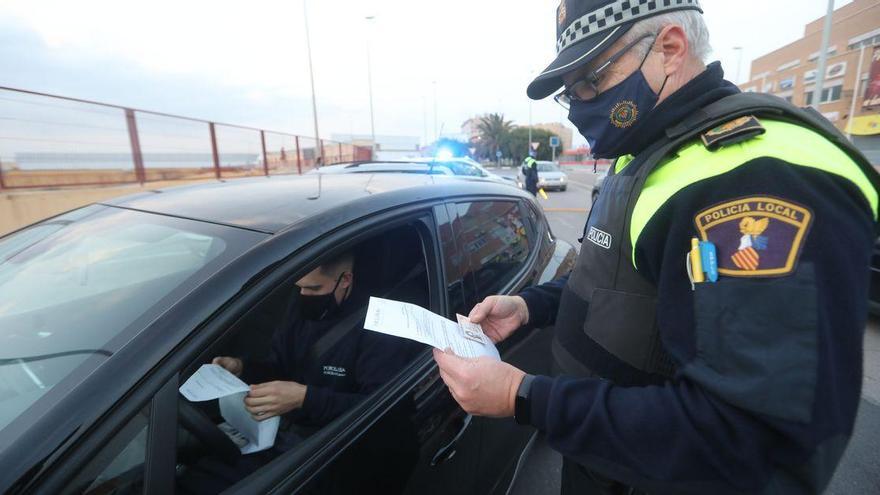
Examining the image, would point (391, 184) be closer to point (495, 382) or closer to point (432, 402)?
point (432, 402)

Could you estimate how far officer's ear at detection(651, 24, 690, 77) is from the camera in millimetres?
968

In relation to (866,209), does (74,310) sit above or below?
below

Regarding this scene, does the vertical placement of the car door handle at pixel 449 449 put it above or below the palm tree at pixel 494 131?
below

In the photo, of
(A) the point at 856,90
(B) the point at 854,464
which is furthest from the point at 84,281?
(A) the point at 856,90

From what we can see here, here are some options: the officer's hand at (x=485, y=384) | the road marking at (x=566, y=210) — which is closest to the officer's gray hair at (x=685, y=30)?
the officer's hand at (x=485, y=384)

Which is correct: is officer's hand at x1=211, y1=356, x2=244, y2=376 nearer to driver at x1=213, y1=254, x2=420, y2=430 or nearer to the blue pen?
driver at x1=213, y1=254, x2=420, y2=430

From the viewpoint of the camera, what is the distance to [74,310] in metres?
1.20

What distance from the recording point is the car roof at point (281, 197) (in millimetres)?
1330

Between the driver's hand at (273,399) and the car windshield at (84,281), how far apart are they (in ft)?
1.55

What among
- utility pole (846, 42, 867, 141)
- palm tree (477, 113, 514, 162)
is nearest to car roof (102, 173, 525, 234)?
utility pole (846, 42, 867, 141)

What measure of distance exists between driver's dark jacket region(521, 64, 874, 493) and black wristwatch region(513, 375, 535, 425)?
0.07 ft

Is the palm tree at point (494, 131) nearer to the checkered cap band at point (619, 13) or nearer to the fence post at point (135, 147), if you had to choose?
the fence post at point (135, 147)

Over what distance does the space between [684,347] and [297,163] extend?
14584 mm

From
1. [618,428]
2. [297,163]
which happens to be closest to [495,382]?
[618,428]
